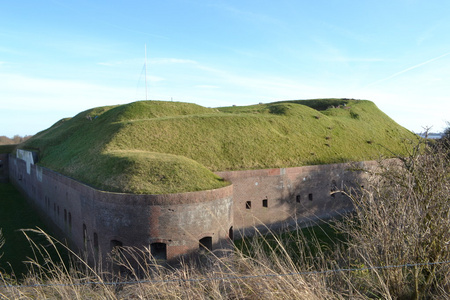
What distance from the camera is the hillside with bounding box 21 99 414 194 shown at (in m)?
13.3

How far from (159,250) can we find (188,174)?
10.5 feet

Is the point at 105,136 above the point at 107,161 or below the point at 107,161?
above

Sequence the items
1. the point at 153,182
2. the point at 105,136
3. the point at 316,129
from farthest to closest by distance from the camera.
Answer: the point at 316,129 < the point at 105,136 < the point at 153,182

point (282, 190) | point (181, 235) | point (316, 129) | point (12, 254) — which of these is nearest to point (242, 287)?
point (181, 235)

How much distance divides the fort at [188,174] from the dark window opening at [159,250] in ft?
0.17

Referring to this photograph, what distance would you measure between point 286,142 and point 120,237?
1247 centimetres

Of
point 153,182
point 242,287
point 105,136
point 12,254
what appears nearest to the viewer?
point 242,287

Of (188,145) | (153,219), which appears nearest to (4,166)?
(188,145)

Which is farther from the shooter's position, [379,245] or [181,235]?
[181,235]

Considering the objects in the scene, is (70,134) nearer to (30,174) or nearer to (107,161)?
(30,174)

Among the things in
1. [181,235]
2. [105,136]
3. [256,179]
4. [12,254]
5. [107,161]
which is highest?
[105,136]

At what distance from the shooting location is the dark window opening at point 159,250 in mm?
11867

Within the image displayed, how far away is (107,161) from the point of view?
592 inches

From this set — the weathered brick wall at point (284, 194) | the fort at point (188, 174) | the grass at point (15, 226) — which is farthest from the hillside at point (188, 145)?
the grass at point (15, 226)
